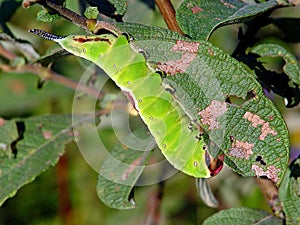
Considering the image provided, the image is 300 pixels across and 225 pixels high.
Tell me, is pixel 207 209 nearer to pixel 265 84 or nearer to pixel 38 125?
pixel 38 125

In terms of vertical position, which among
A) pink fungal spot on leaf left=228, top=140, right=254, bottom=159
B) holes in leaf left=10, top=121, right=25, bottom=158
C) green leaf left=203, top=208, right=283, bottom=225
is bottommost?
holes in leaf left=10, top=121, right=25, bottom=158

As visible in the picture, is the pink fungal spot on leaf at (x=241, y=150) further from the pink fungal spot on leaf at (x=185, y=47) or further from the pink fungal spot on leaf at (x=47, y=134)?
the pink fungal spot on leaf at (x=47, y=134)

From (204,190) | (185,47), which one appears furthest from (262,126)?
(204,190)

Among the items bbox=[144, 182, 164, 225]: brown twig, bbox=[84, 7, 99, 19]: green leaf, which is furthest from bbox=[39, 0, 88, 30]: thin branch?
bbox=[144, 182, 164, 225]: brown twig

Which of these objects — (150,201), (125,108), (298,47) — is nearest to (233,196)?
(150,201)

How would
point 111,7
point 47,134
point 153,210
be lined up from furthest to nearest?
1. point 153,210
2. point 47,134
3. point 111,7

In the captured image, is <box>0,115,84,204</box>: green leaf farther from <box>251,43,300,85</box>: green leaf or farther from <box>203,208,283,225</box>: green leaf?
<box>251,43,300,85</box>: green leaf

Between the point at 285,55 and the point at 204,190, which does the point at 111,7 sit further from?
the point at 204,190
